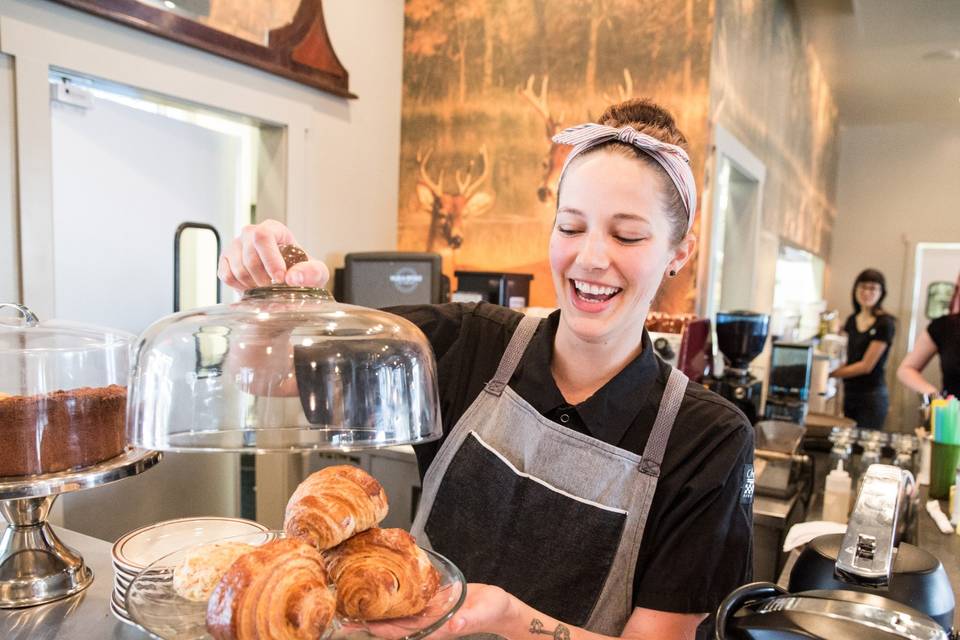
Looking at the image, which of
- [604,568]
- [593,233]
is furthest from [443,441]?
[593,233]

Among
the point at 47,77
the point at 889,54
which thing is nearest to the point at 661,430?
the point at 47,77

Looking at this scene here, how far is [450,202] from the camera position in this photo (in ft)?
11.9

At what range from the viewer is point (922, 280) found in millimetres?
7949

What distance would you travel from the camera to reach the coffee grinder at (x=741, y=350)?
2.50 metres

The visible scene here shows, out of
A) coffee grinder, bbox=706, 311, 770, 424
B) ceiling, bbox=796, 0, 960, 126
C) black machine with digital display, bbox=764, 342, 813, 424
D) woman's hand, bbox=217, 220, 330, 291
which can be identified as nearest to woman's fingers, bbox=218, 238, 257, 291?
woman's hand, bbox=217, 220, 330, 291

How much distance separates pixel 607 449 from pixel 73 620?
2.68 feet

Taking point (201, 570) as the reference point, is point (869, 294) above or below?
above

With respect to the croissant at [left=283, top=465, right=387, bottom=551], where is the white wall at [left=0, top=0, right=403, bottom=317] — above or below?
above

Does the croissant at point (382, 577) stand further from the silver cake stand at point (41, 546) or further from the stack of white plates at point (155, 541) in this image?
the silver cake stand at point (41, 546)

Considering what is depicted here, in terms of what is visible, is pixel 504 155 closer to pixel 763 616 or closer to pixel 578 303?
pixel 578 303

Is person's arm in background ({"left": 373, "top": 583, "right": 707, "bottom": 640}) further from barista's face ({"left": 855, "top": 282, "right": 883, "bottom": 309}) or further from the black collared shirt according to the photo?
barista's face ({"left": 855, "top": 282, "right": 883, "bottom": 309})

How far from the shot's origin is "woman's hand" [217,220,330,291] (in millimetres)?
909

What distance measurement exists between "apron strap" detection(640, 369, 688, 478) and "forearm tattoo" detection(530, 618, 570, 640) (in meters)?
0.29

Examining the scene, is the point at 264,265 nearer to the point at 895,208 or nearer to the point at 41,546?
the point at 41,546
